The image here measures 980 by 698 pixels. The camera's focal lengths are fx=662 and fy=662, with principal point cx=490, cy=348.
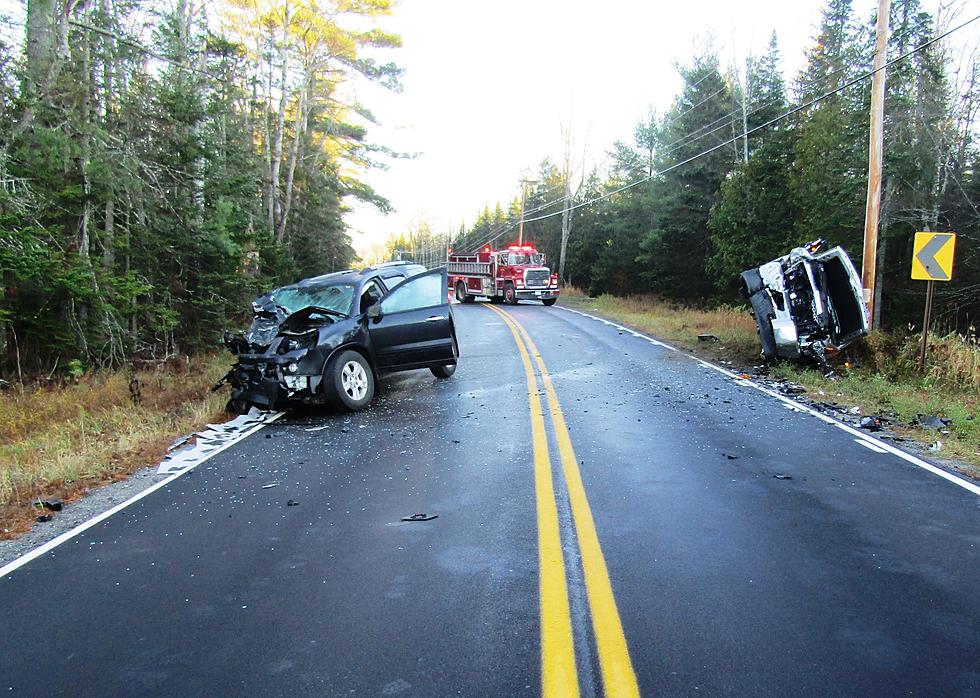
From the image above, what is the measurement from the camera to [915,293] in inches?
800

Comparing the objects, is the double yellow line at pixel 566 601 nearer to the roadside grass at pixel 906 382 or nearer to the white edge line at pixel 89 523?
the white edge line at pixel 89 523

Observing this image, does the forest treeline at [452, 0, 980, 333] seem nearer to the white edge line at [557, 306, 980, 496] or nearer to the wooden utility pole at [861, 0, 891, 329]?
the wooden utility pole at [861, 0, 891, 329]

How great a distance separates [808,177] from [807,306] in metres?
12.2

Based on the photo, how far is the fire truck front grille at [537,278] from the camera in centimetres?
3322

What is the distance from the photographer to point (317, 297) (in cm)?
1020

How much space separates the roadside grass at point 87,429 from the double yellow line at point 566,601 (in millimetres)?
4063

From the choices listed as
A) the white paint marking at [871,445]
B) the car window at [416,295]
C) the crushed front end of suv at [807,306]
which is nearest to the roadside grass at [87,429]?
the car window at [416,295]

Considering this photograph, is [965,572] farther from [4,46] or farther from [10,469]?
[4,46]

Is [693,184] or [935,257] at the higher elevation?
[693,184]

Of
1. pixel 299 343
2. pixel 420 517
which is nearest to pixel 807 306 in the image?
pixel 299 343

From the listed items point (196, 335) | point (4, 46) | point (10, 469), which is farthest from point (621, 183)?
point (10, 469)

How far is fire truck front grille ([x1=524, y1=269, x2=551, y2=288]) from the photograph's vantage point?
33.2 m

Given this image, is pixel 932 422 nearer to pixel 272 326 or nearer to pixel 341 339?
pixel 341 339

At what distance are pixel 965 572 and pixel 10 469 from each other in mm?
8096
